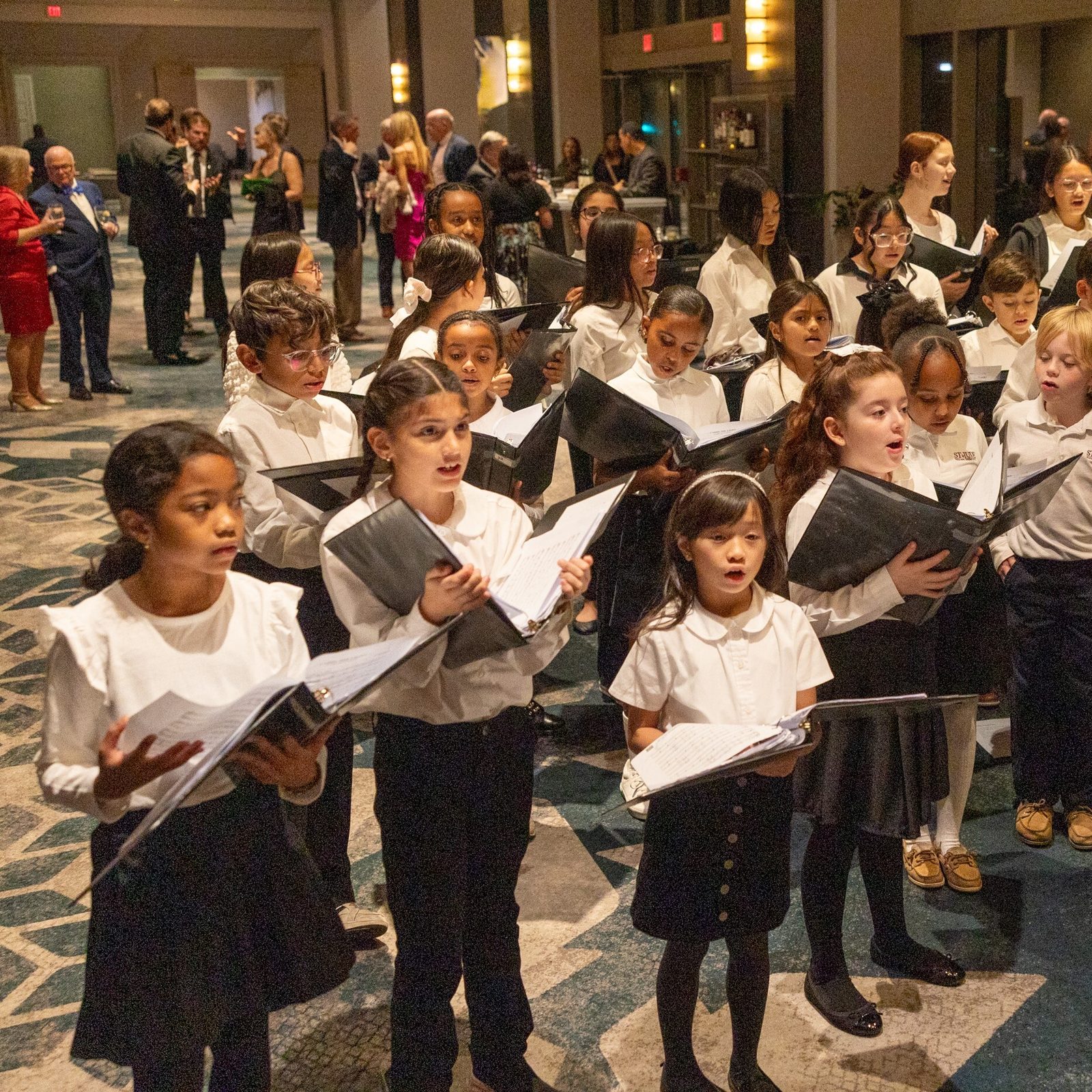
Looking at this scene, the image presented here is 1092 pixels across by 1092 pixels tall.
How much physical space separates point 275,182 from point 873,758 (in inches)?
284

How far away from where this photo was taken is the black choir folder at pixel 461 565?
1.75 m

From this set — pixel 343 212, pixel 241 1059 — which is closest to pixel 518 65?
pixel 343 212

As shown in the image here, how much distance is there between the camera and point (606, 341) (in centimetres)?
375

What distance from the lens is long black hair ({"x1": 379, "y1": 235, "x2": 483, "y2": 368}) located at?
3.31m

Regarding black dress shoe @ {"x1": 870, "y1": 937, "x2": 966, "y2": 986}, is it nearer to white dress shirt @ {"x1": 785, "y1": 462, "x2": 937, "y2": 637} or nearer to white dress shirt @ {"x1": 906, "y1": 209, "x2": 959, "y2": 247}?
white dress shirt @ {"x1": 785, "y1": 462, "x2": 937, "y2": 637}

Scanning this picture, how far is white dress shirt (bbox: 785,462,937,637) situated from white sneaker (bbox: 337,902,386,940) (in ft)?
3.65

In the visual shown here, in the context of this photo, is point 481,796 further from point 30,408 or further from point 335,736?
point 30,408

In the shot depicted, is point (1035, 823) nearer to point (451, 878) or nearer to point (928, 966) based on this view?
point (928, 966)

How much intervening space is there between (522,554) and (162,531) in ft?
1.77

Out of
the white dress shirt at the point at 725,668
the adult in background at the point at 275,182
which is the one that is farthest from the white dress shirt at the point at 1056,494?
the adult in background at the point at 275,182

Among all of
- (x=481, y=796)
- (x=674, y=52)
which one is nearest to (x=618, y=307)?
(x=481, y=796)

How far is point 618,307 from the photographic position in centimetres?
379

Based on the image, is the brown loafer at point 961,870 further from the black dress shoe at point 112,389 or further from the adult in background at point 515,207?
the black dress shoe at point 112,389

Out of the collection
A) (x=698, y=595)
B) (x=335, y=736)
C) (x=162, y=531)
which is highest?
(x=162, y=531)
